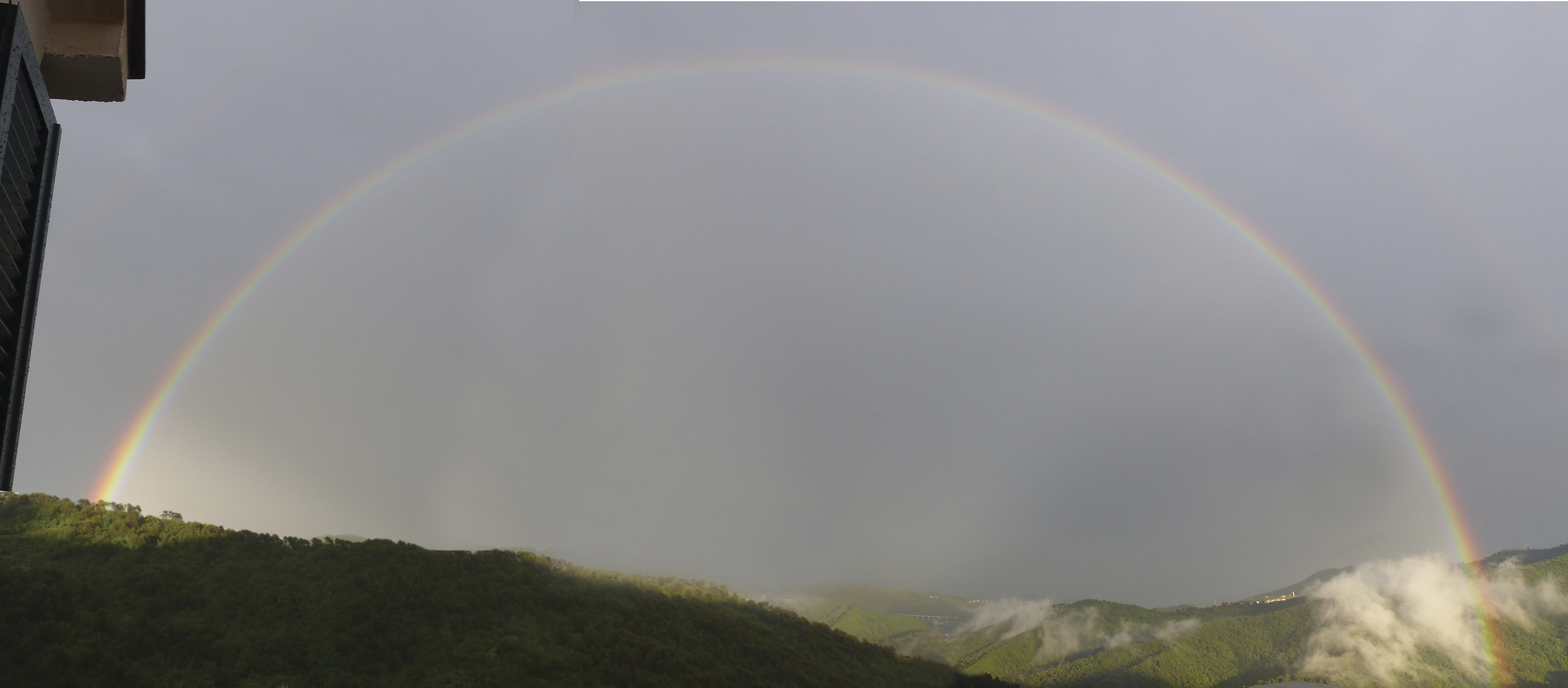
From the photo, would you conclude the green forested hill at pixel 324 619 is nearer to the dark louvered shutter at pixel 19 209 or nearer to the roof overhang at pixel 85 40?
the dark louvered shutter at pixel 19 209

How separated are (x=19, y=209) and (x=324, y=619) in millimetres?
32378

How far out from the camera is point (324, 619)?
34.1 metres

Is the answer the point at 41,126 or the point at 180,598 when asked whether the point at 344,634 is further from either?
the point at 41,126

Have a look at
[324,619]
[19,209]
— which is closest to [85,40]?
[19,209]

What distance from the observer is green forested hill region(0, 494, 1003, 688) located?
2881 centimetres

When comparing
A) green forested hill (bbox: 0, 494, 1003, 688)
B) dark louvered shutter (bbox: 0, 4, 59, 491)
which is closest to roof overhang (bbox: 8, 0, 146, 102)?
dark louvered shutter (bbox: 0, 4, 59, 491)

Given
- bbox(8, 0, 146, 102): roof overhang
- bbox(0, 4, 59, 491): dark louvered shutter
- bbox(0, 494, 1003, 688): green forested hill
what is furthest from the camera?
bbox(0, 494, 1003, 688): green forested hill

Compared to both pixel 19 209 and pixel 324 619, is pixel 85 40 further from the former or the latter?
pixel 324 619

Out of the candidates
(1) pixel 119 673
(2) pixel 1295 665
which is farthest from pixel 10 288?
(2) pixel 1295 665

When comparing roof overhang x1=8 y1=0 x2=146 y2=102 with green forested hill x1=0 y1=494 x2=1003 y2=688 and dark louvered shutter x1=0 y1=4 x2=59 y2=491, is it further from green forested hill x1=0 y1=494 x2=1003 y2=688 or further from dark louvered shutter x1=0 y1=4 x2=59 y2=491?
green forested hill x1=0 y1=494 x2=1003 y2=688

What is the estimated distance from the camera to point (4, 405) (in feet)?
23.9

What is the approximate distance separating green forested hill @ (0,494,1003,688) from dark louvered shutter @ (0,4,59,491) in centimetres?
2609

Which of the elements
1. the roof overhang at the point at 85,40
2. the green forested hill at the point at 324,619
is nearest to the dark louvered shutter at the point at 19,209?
the roof overhang at the point at 85,40

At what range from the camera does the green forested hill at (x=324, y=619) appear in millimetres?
28812
